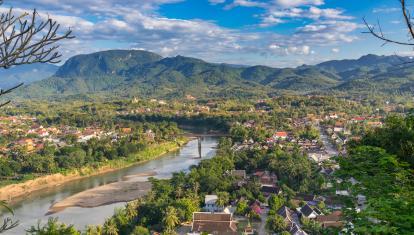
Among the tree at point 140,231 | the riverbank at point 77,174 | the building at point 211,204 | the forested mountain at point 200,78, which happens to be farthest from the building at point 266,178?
the forested mountain at point 200,78

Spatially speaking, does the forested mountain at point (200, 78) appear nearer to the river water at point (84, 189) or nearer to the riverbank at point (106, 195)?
the river water at point (84, 189)

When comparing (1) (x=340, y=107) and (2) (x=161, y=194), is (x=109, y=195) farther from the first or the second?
(1) (x=340, y=107)

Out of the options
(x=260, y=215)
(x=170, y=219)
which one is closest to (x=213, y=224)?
(x=170, y=219)

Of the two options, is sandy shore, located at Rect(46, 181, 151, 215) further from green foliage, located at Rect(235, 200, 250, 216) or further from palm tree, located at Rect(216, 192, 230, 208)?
green foliage, located at Rect(235, 200, 250, 216)

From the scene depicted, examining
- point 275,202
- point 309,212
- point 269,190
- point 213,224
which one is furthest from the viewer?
point 269,190

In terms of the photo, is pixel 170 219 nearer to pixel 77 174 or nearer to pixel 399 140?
pixel 399 140
